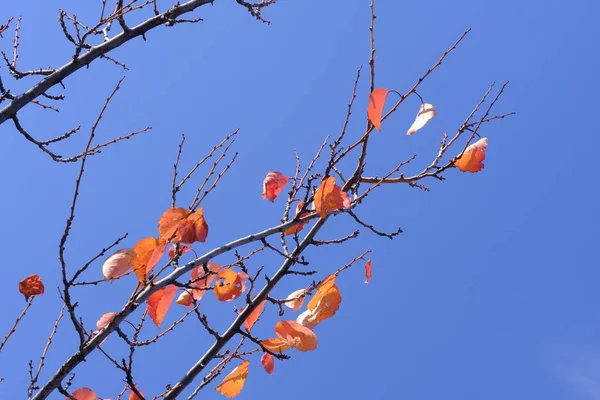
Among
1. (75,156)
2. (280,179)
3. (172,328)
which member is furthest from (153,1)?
(172,328)

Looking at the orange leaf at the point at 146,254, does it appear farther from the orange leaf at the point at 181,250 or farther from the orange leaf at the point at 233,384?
the orange leaf at the point at 233,384

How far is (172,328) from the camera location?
4.23 metres

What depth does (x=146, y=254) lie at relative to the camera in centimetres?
329

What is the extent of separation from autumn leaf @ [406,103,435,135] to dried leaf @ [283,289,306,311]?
4.65ft

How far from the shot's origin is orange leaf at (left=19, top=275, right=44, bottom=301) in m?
4.08

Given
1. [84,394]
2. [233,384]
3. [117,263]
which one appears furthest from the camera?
[233,384]

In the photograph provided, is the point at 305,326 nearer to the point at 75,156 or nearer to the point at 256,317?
the point at 256,317

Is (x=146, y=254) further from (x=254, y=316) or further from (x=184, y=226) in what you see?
(x=254, y=316)

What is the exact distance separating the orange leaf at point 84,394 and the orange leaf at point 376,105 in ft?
8.69

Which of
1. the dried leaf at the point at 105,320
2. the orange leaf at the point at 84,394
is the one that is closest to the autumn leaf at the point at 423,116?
the dried leaf at the point at 105,320

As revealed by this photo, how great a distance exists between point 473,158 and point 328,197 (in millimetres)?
1144

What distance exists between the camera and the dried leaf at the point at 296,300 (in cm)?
414

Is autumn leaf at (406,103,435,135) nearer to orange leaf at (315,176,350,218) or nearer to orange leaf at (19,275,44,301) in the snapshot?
orange leaf at (315,176,350,218)

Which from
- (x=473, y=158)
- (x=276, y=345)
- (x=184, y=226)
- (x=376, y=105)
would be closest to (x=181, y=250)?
(x=184, y=226)
